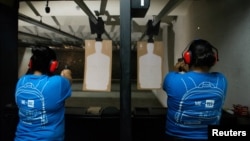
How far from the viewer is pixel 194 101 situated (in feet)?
4.83

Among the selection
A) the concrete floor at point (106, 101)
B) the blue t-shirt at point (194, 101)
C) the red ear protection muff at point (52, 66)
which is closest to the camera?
the blue t-shirt at point (194, 101)

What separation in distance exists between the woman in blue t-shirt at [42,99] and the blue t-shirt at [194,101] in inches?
25.9

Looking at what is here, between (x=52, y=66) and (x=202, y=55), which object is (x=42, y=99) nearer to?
(x=52, y=66)

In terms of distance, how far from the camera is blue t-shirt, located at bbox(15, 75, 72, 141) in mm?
1517

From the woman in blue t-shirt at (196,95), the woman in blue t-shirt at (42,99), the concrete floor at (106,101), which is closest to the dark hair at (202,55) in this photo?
the woman in blue t-shirt at (196,95)

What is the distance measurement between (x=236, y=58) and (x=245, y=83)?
29cm

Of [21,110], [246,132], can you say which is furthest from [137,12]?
[246,132]

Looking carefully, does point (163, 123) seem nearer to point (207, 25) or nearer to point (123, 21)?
point (123, 21)

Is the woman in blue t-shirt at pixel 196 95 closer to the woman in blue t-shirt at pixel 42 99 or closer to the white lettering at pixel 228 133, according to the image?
the white lettering at pixel 228 133

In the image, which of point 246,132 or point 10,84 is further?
point 10,84

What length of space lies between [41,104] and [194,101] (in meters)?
0.88

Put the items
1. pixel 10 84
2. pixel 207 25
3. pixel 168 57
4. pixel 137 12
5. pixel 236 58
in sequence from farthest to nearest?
pixel 168 57 < pixel 207 25 < pixel 10 84 < pixel 236 58 < pixel 137 12

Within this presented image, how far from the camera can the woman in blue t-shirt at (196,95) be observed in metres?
1.47

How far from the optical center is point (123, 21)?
4.72ft
